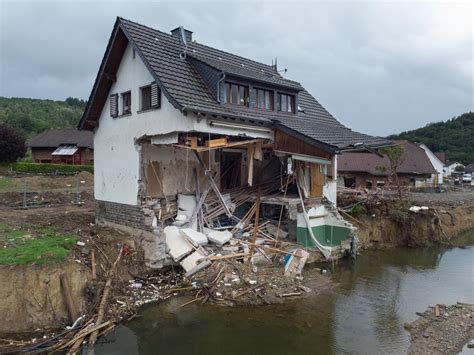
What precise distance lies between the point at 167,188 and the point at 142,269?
12.5 ft

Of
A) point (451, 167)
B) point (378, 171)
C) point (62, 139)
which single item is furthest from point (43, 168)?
point (451, 167)

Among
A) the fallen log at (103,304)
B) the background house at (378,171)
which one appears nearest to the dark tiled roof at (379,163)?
the background house at (378,171)

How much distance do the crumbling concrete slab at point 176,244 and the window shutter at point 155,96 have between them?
4.70 m

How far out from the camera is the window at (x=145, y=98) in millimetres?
14086

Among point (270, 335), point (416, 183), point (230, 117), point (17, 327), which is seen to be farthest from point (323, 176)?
point (416, 183)

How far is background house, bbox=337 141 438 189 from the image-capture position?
35562 mm

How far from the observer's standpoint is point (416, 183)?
39219 mm

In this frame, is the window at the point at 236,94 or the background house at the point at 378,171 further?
the background house at the point at 378,171

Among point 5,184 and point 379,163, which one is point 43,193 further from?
point 379,163

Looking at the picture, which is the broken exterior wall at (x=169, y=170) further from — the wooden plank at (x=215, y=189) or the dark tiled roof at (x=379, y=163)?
the dark tiled roof at (x=379, y=163)

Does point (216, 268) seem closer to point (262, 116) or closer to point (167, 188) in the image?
point (167, 188)

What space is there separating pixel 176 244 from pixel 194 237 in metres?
0.71

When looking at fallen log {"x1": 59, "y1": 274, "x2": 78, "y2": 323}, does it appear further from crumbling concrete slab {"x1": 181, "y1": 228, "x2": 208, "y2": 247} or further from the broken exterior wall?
the broken exterior wall

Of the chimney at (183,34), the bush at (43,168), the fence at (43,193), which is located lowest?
the fence at (43,193)
